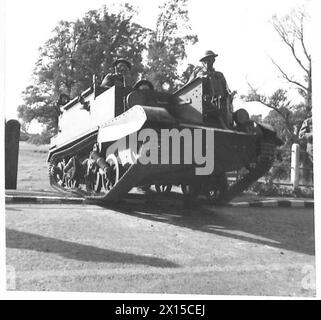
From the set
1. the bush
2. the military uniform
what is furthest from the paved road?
the bush

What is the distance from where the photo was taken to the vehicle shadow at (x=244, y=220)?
5.09 meters

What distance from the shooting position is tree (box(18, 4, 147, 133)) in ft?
20.4

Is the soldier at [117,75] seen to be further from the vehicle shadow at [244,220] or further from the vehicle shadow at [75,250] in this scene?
the vehicle shadow at [75,250]

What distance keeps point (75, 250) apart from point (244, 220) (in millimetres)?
3058

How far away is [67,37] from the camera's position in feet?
22.5

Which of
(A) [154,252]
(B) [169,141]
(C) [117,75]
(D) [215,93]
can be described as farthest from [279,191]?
(A) [154,252]

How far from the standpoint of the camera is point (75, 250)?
160 inches

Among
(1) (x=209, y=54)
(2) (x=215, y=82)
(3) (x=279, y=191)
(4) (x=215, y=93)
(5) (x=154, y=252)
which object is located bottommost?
(5) (x=154, y=252)

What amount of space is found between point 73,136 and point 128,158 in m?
3.30

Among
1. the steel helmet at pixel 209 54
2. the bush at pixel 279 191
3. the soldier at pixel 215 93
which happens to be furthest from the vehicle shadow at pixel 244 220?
the steel helmet at pixel 209 54

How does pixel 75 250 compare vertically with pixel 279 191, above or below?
below

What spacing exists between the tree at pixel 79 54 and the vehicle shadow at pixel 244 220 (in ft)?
8.68

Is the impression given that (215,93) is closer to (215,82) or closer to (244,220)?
(215,82)

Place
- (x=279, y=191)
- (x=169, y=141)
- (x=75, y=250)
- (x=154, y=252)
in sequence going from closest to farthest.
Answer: (x=75, y=250), (x=154, y=252), (x=169, y=141), (x=279, y=191)
